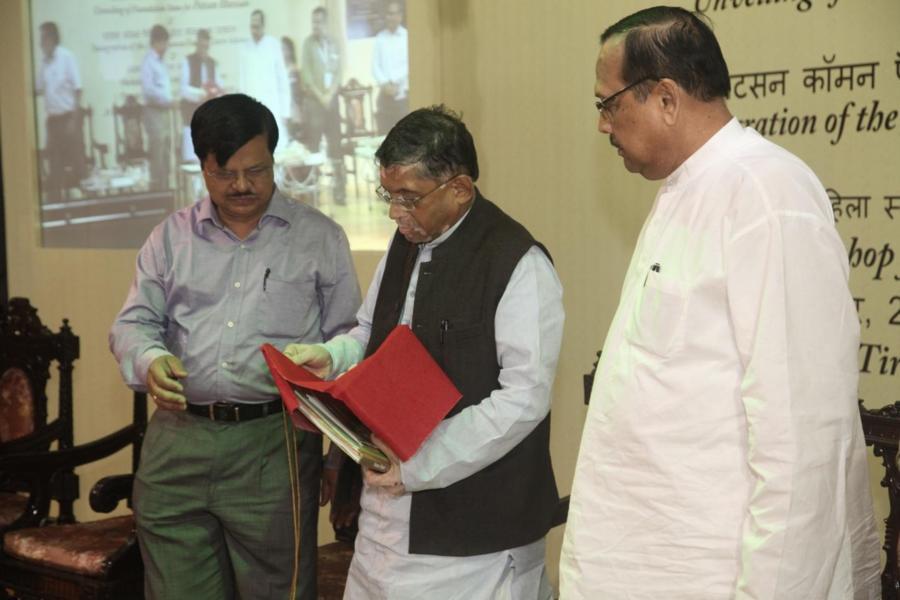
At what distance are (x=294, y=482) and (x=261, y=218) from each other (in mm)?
694

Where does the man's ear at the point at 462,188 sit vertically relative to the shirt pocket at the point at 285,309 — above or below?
above

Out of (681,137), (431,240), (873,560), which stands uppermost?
(681,137)

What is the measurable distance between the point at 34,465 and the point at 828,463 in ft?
9.43

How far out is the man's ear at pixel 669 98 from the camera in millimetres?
1670

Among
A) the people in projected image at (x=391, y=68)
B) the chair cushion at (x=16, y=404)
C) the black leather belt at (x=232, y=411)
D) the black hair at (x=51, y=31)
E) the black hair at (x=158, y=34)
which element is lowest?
the chair cushion at (x=16, y=404)

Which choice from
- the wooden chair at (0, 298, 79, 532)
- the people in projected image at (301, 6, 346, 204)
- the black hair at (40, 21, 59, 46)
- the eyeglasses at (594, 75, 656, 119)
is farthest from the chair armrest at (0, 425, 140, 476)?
the eyeglasses at (594, 75, 656, 119)

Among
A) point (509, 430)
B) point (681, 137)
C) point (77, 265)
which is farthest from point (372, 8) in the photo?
point (681, 137)

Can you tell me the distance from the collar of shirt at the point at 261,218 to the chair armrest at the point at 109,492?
0.95 metres

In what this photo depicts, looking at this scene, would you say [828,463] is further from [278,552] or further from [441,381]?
[278,552]

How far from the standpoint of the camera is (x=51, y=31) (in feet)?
16.5

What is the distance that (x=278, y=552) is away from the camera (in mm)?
2869

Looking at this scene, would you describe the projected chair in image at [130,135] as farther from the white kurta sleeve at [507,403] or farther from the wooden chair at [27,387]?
the white kurta sleeve at [507,403]

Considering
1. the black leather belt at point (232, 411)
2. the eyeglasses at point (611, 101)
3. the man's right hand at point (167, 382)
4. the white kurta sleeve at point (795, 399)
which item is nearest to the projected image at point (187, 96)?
the black leather belt at point (232, 411)

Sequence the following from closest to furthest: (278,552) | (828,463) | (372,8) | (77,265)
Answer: (828,463)
(278,552)
(372,8)
(77,265)
